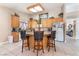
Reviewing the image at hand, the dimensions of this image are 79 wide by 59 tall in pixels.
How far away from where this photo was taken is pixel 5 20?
2.68 m

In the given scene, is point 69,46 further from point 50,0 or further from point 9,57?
point 9,57

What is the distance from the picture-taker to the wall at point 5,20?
261 cm

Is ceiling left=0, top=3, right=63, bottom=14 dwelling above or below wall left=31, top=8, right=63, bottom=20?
above

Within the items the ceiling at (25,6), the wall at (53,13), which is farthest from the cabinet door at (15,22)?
the wall at (53,13)

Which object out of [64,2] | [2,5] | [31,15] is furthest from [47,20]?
[2,5]

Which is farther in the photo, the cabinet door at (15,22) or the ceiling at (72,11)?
the cabinet door at (15,22)

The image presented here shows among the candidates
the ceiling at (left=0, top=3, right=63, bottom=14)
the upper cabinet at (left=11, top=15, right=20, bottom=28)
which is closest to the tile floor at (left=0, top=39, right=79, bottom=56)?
the upper cabinet at (left=11, top=15, right=20, bottom=28)

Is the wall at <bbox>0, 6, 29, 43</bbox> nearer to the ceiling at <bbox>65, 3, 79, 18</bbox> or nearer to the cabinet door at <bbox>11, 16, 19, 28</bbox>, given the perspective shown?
the cabinet door at <bbox>11, 16, 19, 28</bbox>

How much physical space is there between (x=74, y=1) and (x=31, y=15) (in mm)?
859

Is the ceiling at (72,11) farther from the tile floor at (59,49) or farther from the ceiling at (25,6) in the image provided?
the tile floor at (59,49)

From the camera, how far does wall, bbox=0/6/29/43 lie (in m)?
2.61

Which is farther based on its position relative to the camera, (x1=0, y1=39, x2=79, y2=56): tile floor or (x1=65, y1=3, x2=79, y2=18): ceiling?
(x1=0, y1=39, x2=79, y2=56): tile floor

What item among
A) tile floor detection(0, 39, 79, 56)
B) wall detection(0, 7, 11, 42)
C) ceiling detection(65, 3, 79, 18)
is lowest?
tile floor detection(0, 39, 79, 56)

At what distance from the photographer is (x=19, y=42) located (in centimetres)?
298
